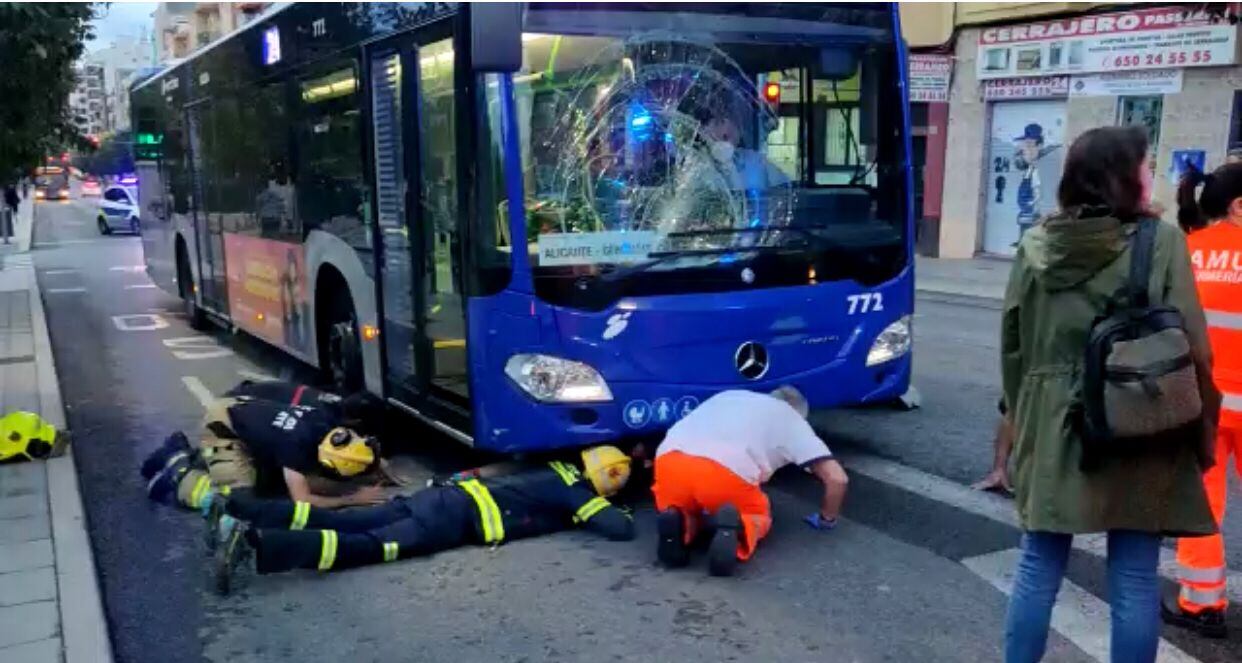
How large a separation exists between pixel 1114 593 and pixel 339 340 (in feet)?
17.4

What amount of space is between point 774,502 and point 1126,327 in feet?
9.79

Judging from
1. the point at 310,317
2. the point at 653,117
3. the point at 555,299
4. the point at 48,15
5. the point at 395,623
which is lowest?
the point at 395,623

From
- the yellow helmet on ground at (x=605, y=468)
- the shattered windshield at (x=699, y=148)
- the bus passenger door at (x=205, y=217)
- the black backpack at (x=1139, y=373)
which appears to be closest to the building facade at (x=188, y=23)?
the bus passenger door at (x=205, y=217)

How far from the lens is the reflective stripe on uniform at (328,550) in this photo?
4457 millimetres

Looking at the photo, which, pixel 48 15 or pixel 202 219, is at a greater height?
pixel 48 15

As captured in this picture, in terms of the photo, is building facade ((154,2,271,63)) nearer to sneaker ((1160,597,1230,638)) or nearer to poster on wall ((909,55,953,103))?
poster on wall ((909,55,953,103))

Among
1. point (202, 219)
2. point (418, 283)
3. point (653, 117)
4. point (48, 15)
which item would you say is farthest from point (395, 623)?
point (202, 219)

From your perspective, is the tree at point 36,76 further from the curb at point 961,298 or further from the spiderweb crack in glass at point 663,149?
Answer: the curb at point 961,298

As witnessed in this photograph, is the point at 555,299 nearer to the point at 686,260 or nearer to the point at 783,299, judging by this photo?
the point at 686,260

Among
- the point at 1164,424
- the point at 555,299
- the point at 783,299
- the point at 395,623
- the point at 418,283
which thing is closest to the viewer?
the point at 1164,424

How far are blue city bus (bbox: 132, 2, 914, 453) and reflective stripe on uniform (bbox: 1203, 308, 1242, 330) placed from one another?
2028mm

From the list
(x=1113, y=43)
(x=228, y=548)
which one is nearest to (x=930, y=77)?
(x=1113, y=43)

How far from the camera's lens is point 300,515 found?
182 inches

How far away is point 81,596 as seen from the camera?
14.0 feet
